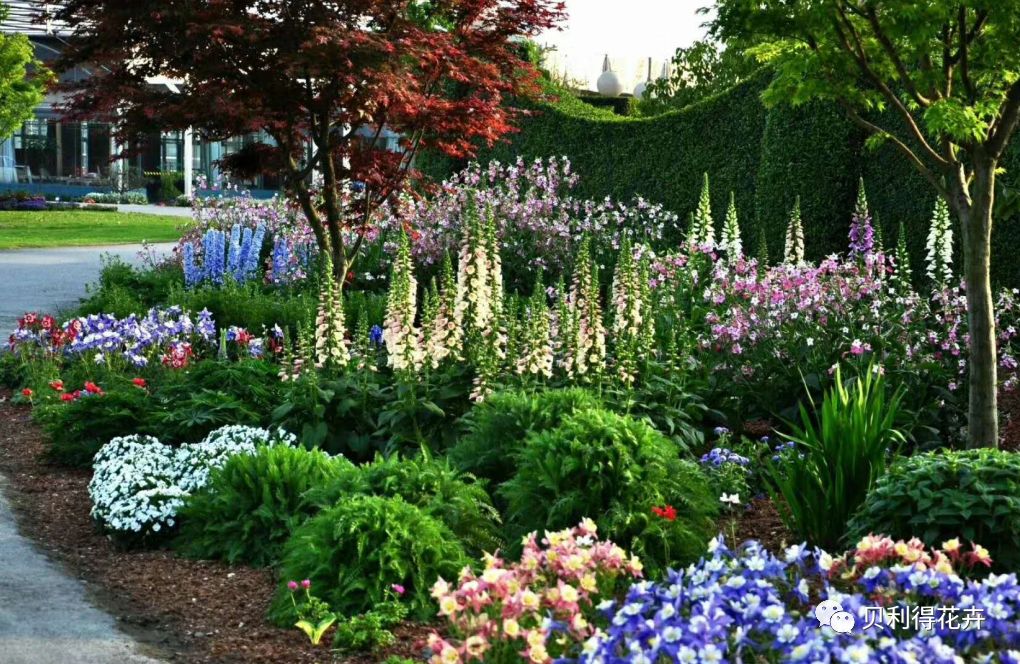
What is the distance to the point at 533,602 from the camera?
3252 millimetres

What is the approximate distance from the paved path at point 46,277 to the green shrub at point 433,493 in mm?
7305

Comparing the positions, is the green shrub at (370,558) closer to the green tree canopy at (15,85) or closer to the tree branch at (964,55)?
the tree branch at (964,55)

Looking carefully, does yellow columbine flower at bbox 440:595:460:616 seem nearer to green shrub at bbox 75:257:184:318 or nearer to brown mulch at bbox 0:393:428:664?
brown mulch at bbox 0:393:428:664

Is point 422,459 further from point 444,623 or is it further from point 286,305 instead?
point 286,305

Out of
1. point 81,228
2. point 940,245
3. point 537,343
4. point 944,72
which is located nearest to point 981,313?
point 944,72

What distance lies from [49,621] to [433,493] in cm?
161

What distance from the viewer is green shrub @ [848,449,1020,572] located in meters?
4.18

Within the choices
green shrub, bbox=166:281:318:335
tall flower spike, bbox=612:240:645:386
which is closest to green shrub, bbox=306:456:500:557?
tall flower spike, bbox=612:240:645:386

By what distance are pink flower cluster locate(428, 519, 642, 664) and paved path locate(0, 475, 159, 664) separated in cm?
142

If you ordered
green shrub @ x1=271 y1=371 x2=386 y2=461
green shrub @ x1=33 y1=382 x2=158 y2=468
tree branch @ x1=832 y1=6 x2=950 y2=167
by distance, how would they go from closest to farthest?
tree branch @ x1=832 y1=6 x2=950 y2=167
green shrub @ x1=271 y1=371 x2=386 y2=461
green shrub @ x1=33 y1=382 x2=158 y2=468

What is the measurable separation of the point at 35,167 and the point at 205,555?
46.3m

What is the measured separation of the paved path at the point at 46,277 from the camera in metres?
13.6

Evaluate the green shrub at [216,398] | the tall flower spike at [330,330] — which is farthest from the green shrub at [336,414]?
the green shrub at [216,398]

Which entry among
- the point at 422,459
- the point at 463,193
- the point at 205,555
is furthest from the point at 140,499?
the point at 463,193
